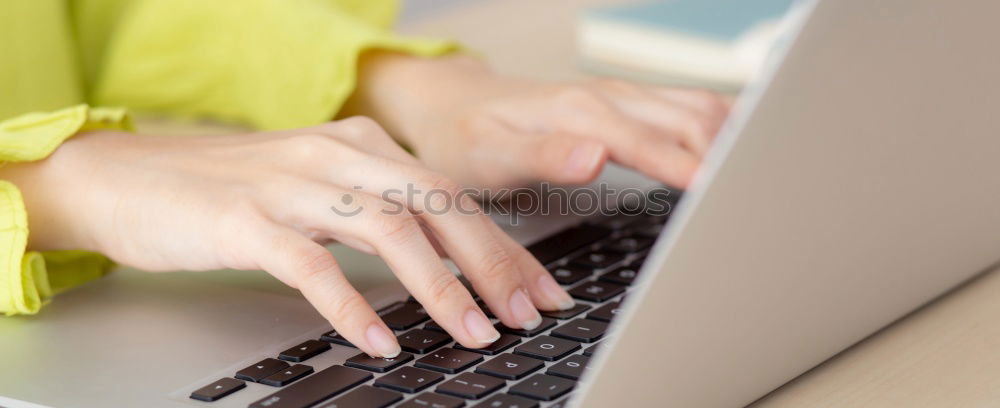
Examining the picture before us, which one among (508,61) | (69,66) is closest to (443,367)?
(69,66)

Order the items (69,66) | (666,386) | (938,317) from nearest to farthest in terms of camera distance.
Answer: (666,386) < (938,317) < (69,66)

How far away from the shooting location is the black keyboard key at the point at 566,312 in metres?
0.53

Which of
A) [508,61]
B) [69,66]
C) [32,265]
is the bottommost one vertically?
[32,265]

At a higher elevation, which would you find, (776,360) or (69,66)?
(69,66)

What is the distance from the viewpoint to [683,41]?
0.97 m

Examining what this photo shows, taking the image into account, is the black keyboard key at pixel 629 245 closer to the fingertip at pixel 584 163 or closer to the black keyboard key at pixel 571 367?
the fingertip at pixel 584 163

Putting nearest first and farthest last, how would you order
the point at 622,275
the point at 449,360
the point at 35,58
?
the point at 449,360
the point at 622,275
the point at 35,58

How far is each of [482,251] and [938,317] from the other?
22 cm

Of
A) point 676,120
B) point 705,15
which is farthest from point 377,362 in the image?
point 705,15

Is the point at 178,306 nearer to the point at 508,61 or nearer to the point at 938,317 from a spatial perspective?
the point at 938,317

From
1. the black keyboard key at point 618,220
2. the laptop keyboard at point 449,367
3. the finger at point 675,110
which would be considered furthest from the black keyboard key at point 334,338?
the finger at point 675,110

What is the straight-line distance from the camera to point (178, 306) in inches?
22.8

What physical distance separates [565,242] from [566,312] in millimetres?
115

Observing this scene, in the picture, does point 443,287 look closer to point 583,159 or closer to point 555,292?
point 555,292
